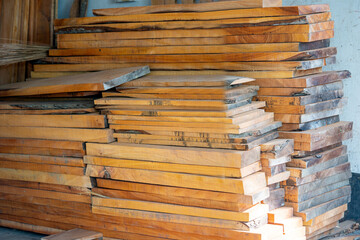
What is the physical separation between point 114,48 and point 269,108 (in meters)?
1.57

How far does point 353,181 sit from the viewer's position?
16.5 ft

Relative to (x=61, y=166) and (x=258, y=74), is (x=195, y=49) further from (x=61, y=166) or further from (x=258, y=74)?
(x=61, y=166)

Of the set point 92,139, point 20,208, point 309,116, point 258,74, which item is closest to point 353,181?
point 309,116

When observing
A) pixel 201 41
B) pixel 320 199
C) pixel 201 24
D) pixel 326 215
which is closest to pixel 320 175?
pixel 320 199

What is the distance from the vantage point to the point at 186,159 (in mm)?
4055

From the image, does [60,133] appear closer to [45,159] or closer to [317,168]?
[45,159]

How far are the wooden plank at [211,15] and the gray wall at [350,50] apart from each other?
1.13ft

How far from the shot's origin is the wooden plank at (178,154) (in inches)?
153

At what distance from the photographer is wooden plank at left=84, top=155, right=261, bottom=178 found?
12.8ft

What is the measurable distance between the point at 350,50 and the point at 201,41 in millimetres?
1315

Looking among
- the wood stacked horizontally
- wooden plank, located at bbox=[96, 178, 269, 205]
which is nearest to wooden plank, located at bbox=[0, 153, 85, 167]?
the wood stacked horizontally

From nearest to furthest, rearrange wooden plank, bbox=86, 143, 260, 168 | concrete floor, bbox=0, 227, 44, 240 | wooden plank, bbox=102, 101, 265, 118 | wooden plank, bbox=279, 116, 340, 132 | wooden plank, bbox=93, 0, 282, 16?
wooden plank, bbox=86, 143, 260, 168, wooden plank, bbox=102, 101, 265, 118, wooden plank, bbox=279, 116, 340, 132, wooden plank, bbox=93, 0, 282, 16, concrete floor, bbox=0, 227, 44, 240

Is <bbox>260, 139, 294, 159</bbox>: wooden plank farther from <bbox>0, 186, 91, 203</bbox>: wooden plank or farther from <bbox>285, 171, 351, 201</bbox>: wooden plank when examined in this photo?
<bbox>0, 186, 91, 203</bbox>: wooden plank

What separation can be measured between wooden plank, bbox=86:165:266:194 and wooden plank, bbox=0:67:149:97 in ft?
2.11
